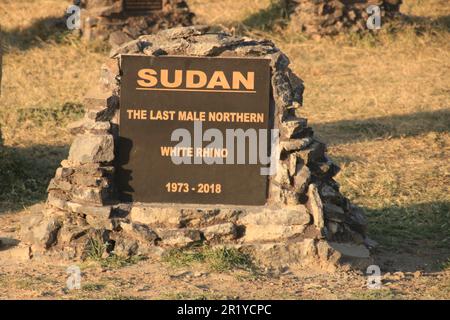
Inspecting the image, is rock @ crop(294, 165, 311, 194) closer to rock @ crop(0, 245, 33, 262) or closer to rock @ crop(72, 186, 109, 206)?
rock @ crop(72, 186, 109, 206)

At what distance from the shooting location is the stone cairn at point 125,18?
54.4ft

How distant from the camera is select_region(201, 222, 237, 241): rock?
793 cm

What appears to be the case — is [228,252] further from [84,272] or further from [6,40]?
[6,40]

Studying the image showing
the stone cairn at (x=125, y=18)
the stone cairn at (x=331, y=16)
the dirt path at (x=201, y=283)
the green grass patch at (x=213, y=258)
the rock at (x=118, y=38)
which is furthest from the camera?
the stone cairn at (x=331, y=16)

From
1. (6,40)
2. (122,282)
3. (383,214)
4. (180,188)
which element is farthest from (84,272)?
(6,40)

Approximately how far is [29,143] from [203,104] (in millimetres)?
4506

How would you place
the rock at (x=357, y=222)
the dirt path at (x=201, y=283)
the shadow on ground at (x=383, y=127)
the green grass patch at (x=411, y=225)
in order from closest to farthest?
the dirt path at (x=201, y=283), the rock at (x=357, y=222), the green grass patch at (x=411, y=225), the shadow on ground at (x=383, y=127)

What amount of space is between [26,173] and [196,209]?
340 centimetres

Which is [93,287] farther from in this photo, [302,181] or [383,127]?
[383,127]

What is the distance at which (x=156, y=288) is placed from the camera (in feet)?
24.0

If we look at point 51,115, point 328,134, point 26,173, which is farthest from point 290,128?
point 51,115

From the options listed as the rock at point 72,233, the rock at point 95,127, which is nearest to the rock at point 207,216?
the rock at point 72,233

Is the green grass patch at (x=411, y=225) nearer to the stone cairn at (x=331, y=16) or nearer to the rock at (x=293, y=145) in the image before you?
the rock at (x=293, y=145)

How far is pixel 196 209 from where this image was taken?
314 inches
